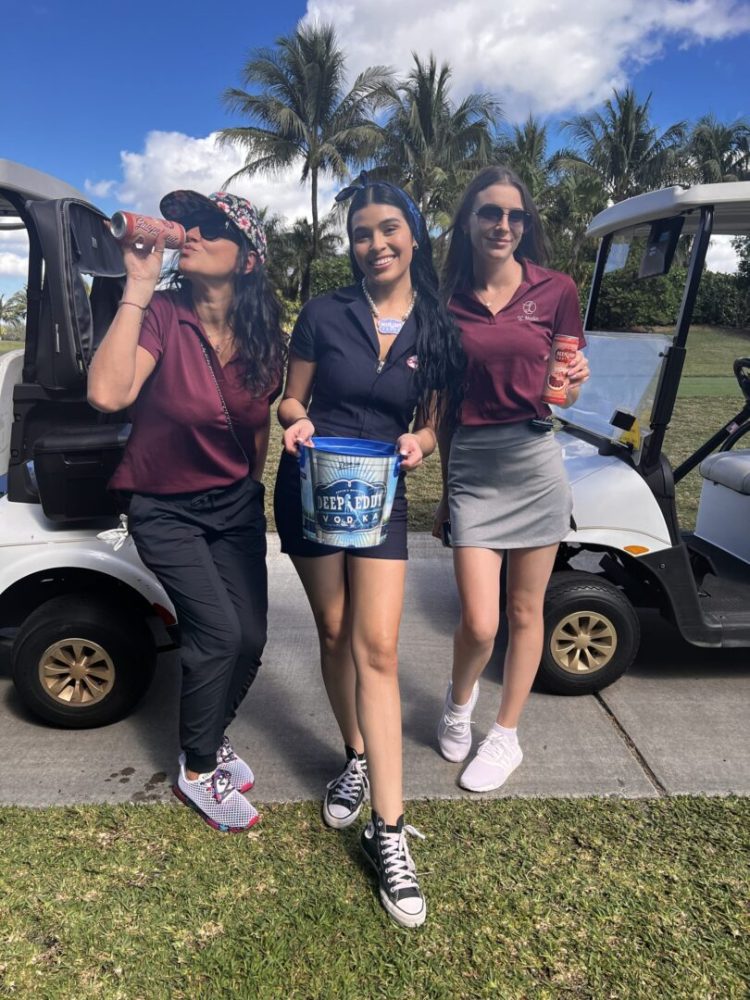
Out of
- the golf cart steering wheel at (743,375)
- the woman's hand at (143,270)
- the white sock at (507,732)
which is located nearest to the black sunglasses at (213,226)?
the woman's hand at (143,270)

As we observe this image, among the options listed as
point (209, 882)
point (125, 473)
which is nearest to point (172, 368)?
point (125, 473)

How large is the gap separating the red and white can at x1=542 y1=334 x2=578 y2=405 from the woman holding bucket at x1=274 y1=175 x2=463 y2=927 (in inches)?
10.3

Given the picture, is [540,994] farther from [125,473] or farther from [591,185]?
[591,185]

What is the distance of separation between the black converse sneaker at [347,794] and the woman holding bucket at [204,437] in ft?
0.82

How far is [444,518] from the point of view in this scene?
2791mm

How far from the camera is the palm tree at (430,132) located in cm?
2794

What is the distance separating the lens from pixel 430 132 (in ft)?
94.8

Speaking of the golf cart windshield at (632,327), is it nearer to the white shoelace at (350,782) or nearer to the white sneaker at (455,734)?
the white sneaker at (455,734)

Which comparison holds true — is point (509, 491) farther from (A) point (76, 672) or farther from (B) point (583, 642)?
(A) point (76, 672)

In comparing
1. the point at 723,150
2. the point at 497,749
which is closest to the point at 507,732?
the point at 497,749

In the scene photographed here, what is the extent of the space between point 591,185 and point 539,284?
2921 centimetres

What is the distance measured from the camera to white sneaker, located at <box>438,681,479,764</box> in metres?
2.84

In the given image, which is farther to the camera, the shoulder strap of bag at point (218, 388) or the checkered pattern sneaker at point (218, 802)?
the checkered pattern sneaker at point (218, 802)

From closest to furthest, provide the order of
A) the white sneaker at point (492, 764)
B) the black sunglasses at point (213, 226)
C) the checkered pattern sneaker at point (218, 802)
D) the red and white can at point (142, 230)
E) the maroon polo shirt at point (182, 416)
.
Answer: the red and white can at point (142, 230), the black sunglasses at point (213, 226), the maroon polo shirt at point (182, 416), the checkered pattern sneaker at point (218, 802), the white sneaker at point (492, 764)
